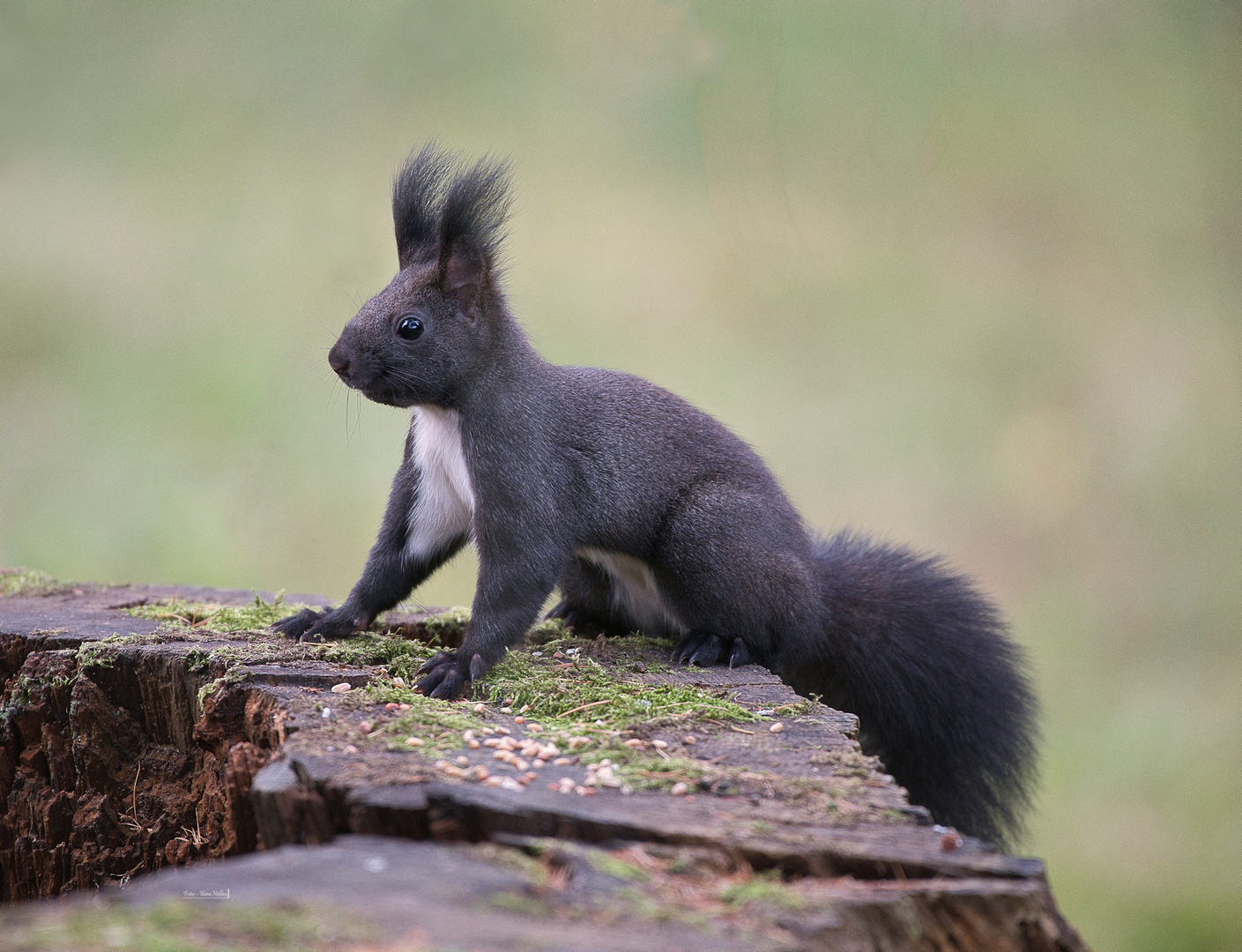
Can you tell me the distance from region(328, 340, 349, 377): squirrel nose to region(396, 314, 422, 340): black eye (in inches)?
6.2

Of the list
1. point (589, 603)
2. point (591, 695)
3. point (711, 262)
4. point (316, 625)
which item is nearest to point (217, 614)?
point (316, 625)

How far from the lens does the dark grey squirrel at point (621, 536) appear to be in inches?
123

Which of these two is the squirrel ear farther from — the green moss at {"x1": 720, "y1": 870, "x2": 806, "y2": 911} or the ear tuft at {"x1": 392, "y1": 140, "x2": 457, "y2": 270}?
the green moss at {"x1": 720, "y1": 870, "x2": 806, "y2": 911}

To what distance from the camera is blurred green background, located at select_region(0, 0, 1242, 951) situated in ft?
20.5

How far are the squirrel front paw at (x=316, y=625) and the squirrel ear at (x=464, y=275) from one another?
95cm

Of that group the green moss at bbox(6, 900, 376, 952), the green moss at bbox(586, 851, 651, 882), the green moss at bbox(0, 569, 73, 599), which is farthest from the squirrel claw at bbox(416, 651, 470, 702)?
the green moss at bbox(0, 569, 73, 599)

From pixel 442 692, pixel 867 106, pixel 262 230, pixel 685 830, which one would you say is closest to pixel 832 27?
pixel 867 106

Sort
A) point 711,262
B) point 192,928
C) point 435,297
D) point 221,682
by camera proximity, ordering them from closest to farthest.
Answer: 1. point 192,928
2. point 221,682
3. point 435,297
4. point 711,262

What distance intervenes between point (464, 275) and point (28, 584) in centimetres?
189

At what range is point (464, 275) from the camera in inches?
126

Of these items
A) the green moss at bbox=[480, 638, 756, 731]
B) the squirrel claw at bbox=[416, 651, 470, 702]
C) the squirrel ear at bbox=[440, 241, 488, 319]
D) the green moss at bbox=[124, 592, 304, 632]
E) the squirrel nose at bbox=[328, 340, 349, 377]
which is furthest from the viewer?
the green moss at bbox=[124, 592, 304, 632]

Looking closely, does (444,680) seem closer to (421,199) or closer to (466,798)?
(466,798)

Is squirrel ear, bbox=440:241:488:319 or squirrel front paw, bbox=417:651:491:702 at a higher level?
squirrel ear, bbox=440:241:488:319

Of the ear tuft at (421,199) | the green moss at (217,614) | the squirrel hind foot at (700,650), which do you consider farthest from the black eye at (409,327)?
the squirrel hind foot at (700,650)
